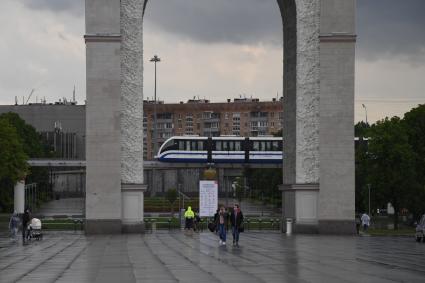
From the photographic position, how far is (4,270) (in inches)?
965

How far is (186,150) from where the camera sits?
88.6m

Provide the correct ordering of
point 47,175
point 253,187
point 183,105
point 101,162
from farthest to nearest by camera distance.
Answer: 1. point 183,105
2. point 253,187
3. point 47,175
4. point 101,162

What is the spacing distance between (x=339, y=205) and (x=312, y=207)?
140 cm

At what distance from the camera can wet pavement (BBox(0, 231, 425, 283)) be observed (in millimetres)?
21844

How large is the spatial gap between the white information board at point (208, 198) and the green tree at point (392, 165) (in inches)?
767

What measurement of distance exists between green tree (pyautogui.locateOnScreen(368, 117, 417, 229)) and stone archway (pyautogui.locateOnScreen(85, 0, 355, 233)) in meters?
20.9

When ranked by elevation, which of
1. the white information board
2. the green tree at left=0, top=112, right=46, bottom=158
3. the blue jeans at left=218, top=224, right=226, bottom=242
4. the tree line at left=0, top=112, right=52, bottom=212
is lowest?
the blue jeans at left=218, top=224, right=226, bottom=242

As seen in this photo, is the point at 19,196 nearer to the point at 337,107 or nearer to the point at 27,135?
the point at 27,135

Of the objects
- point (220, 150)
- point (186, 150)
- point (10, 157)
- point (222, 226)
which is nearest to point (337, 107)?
point (222, 226)

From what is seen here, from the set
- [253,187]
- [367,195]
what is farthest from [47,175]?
[367,195]

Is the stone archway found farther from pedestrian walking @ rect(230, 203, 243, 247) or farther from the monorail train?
the monorail train

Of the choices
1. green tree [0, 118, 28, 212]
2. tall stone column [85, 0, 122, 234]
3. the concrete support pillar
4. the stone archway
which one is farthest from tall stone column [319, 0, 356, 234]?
the concrete support pillar

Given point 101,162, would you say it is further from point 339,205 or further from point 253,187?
point 253,187

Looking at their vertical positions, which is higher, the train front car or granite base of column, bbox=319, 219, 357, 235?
the train front car
